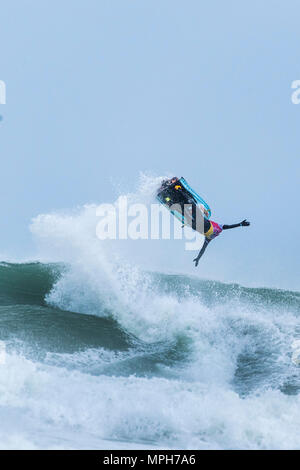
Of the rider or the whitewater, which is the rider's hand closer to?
the rider

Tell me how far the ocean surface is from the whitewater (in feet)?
0.11

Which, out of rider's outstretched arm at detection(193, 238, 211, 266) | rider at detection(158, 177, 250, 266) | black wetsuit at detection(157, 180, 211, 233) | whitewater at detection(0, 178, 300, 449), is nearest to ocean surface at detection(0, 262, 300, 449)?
whitewater at detection(0, 178, 300, 449)

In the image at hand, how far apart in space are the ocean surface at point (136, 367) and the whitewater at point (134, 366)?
32 mm

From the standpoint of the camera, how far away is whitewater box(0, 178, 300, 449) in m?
6.83

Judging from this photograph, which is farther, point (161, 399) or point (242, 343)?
point (242, 343)

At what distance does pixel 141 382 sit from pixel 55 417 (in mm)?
2817

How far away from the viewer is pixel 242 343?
14.3m

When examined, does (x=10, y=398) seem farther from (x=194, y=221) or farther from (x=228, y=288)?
(x=228, y=288)

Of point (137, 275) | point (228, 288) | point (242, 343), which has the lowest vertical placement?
point (242, 343)

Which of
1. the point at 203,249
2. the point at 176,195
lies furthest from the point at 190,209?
the point at 203,249

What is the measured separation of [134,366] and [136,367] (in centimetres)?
8

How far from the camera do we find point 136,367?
1102 centimetres
